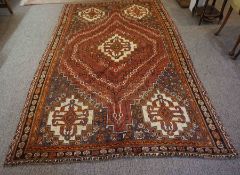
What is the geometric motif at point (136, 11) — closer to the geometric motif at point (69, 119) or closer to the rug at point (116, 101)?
the rug at point (116, 101)

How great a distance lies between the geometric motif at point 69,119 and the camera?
5.91 feet

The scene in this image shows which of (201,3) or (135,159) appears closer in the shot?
(135,159)

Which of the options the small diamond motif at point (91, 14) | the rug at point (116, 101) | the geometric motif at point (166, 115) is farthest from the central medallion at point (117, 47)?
the geometric motif at point (166, 115)

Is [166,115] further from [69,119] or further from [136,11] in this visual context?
[136,11]

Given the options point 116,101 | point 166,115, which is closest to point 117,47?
point 116,101

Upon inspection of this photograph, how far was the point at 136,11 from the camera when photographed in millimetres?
3203

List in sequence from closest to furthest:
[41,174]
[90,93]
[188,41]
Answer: [41,174] → [90,93] → [188,41]

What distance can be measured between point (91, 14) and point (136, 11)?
59 cm

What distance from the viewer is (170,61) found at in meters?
2.40

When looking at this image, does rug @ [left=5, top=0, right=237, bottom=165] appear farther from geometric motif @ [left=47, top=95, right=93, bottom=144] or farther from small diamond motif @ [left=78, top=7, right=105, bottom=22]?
small diamond motif @ [left=78, top=7, right=105, bottom=22]

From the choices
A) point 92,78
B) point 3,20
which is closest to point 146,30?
point 92,78

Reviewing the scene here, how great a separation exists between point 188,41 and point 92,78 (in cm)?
117

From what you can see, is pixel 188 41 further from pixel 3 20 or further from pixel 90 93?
pixel 3 20

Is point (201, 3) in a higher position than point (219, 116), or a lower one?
higher
